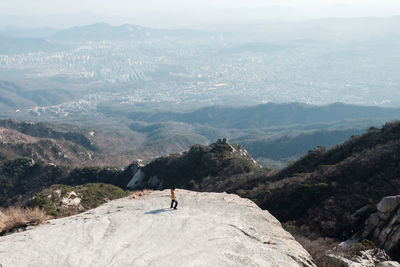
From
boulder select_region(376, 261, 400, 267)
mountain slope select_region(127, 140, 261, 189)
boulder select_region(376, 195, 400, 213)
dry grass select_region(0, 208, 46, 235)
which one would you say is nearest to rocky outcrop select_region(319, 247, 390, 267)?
boulder select_region(376, 261, 400, 267)

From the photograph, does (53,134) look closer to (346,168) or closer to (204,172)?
(204,172)

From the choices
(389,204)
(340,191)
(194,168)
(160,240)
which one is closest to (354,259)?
(389,204)

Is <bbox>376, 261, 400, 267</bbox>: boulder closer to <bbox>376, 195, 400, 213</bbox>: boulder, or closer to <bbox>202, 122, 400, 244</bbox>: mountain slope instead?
<bbox>376, 195, 400, 213</bbox>: boulder

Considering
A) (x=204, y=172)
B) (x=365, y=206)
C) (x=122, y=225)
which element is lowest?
(x=204, y=172)

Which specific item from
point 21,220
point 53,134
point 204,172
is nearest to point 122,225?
point 21,220

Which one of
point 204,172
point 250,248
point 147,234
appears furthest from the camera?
point 204,172

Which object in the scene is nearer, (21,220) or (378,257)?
(378,257)

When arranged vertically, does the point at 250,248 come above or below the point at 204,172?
above
